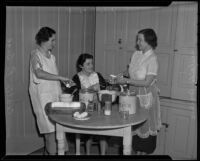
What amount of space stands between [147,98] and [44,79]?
1.84ft

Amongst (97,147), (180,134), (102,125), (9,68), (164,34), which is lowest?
(97,147)

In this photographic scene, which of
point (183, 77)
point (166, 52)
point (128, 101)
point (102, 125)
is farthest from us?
point (166, 52)

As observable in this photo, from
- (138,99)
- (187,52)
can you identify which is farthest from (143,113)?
(187,52)

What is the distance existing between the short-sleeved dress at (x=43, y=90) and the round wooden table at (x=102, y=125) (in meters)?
0.18

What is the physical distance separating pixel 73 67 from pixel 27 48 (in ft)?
0.97

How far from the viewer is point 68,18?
4.93 ft

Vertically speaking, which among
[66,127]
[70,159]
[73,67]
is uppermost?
[73,67]

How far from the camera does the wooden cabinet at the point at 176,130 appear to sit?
145 centimetres

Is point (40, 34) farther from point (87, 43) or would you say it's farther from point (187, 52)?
point (187, 52)

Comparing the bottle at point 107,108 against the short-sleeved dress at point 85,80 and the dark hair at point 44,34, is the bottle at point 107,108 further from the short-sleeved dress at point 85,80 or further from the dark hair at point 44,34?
the dark hair at point 44,34

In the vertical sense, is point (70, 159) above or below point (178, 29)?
below

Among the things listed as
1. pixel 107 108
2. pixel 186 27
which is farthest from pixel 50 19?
pixel 186 27

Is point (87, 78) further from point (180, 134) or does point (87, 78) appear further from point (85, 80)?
point (180, 134)

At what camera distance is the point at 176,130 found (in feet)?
5.01
